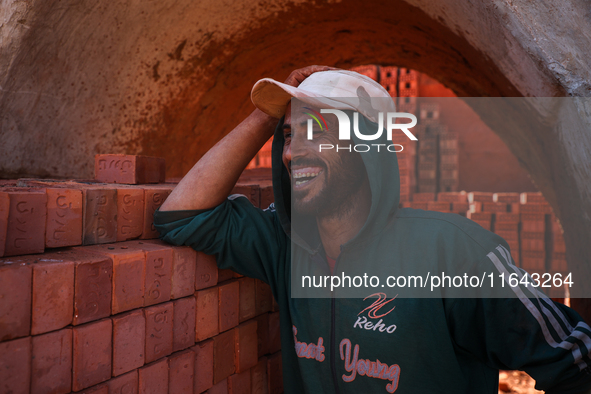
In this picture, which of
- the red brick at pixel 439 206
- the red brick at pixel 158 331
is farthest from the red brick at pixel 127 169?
the red brick at pixel 439 206

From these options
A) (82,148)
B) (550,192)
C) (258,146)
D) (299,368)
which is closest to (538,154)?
(550,192)

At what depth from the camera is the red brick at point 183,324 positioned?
5.83 ft

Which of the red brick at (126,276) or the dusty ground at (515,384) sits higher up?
the red brick at (126,276)

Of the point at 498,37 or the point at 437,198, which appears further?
the point at 437,198

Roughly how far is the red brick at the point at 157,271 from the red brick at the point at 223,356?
40cm

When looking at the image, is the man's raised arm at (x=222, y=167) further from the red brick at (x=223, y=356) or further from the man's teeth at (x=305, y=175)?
the red brick at (x=223, y=356)

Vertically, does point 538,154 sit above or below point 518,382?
above

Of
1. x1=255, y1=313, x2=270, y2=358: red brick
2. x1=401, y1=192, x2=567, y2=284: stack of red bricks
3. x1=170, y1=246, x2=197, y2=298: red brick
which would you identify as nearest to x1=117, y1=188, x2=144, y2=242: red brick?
x1=170, y1=246, x2=197, y2=298: red brick

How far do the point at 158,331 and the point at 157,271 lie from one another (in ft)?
0.84

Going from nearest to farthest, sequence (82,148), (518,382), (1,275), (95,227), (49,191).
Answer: (1,275) → (49,191) → (95,227) → (82,148) → (518,382)

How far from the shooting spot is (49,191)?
1548mm

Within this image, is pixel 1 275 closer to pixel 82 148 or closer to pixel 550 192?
pixel 82 148

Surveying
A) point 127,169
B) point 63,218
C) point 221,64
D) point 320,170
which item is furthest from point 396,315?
point 221,64

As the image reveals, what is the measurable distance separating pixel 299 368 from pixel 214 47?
10.1 feet
